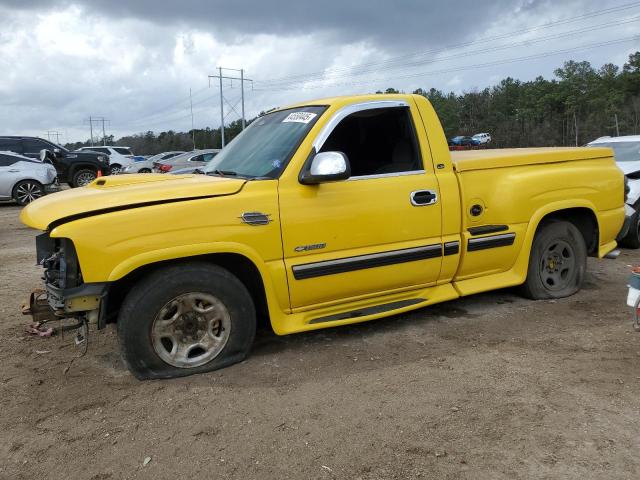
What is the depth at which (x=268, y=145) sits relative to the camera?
13.7 ft

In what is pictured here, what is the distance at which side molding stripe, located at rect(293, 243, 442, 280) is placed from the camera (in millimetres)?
3777

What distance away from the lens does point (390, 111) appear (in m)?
4.34

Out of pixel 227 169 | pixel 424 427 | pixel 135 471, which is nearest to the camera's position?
pixel 135 471

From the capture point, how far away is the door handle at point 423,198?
4.12m

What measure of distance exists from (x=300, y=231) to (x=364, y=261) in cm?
57

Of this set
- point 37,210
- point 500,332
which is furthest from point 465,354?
point 37,210

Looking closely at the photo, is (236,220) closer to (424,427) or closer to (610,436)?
(424,427)

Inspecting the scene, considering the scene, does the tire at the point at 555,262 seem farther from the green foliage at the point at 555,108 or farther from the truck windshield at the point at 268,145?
the green foliage at the point at 555,108

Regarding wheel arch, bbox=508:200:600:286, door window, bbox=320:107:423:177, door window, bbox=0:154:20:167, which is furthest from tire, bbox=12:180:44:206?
wheel arch, bbox=508:200:600:286

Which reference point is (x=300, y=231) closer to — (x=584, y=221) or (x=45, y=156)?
(x=584, y=221)

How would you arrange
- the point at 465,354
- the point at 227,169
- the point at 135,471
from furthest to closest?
1. the point at 227,169
2. the point at 465,354
3. the point at 135,471

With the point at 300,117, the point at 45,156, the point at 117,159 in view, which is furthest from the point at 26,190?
the point at 300,117

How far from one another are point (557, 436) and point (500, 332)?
5.17 feet

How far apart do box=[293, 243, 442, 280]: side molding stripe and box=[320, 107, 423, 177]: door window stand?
649mm
